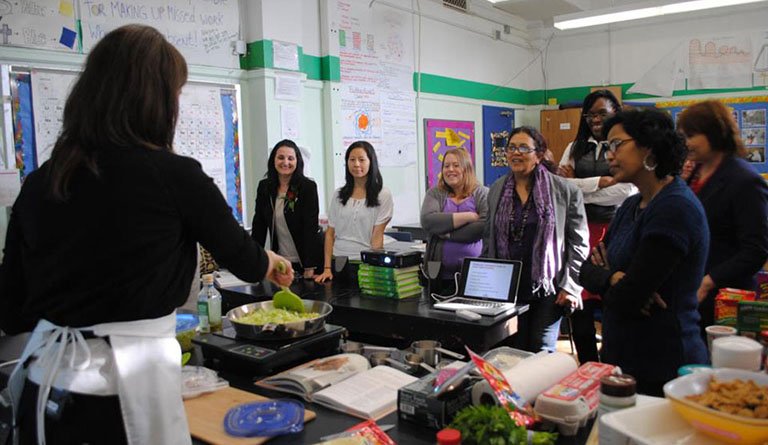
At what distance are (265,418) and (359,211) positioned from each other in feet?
7.25

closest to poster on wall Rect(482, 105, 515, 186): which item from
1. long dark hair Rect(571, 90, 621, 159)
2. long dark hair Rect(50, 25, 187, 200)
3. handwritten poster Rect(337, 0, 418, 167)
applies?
handwritten poster Rect(337, 0, 418, 167)

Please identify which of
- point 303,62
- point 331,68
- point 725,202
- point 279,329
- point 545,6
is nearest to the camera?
point 279,329

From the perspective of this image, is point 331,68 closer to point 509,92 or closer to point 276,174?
point 276,174

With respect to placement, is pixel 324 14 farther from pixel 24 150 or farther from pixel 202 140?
pixel 24 150

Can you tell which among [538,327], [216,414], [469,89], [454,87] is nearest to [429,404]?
[216,414]

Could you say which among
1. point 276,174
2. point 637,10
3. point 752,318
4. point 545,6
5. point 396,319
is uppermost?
point 545,6

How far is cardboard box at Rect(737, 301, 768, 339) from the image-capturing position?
5.52ft

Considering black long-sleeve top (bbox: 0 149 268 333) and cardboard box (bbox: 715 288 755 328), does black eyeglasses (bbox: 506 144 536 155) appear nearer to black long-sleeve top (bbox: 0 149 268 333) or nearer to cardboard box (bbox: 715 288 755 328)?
cardboard box (bbox: 715 288 755 328)

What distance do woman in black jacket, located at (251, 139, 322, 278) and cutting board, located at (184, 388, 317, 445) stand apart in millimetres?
1914

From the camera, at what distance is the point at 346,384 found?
1.73 m

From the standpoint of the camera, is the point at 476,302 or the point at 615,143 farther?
the point at 476,302

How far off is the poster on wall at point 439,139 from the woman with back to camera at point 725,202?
3.65 m

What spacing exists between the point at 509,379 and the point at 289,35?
3.86 meters

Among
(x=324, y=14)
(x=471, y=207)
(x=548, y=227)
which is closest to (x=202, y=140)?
(x=324, y=14)
